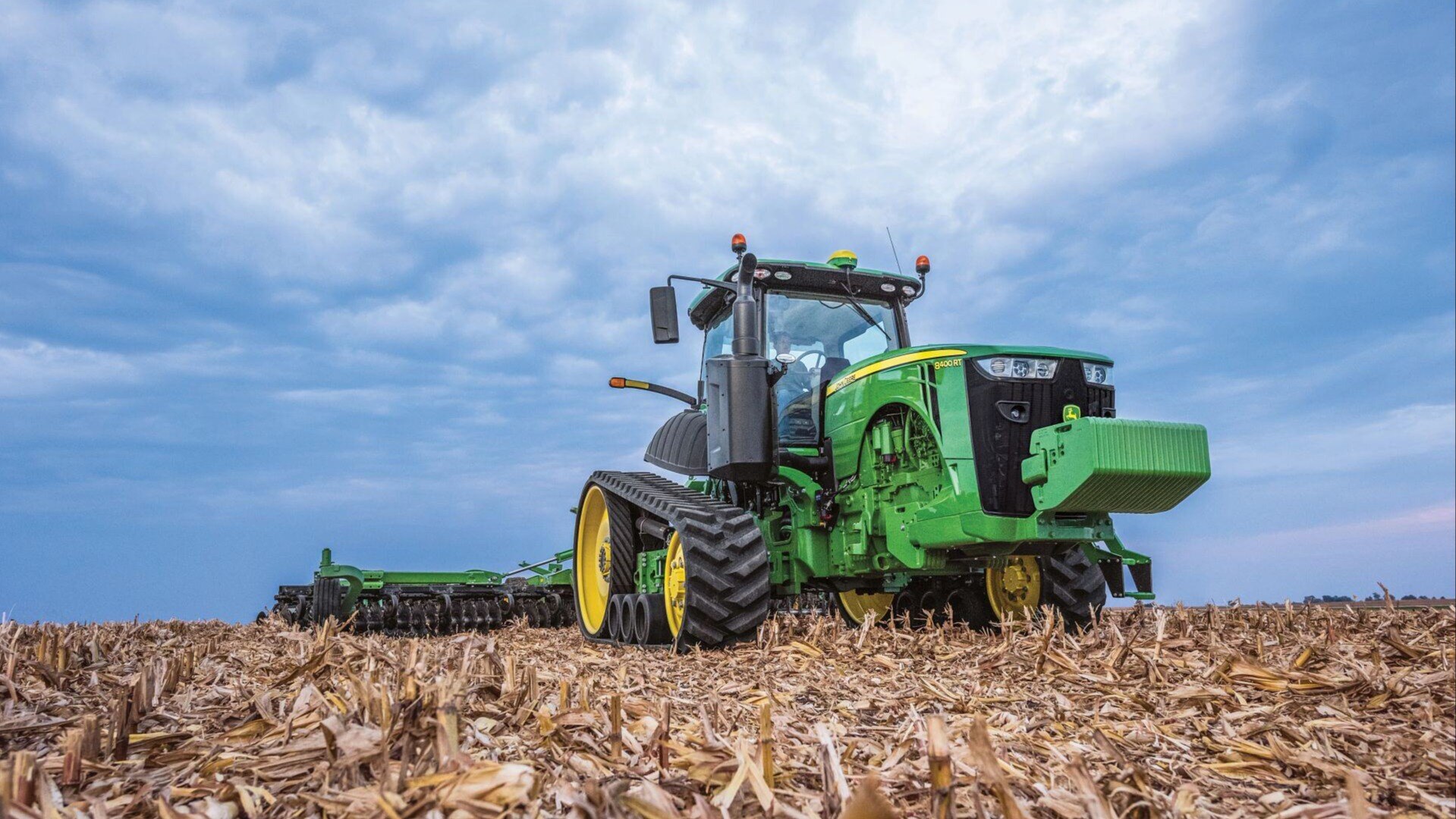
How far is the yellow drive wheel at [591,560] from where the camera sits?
9273 mm

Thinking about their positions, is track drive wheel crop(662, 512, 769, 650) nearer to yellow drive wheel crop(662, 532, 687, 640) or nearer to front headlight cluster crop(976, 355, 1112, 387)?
yellow drive wheel crop(662, 532, 687, 640)

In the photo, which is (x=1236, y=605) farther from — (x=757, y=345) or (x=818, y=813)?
(x=818, y=813)

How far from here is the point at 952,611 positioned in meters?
7.18

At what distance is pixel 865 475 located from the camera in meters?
7.03

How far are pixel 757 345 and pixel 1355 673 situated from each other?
14.3ft

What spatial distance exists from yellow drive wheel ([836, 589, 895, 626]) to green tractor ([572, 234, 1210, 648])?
0.06 feet

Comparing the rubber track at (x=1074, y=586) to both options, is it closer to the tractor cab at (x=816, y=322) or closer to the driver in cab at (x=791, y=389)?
the tractor cab at (x=816, y=322)

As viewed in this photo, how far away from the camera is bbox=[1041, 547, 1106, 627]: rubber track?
701cm

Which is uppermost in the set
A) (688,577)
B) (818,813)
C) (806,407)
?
(806,407)

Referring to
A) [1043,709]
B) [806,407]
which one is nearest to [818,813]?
[1043,709]

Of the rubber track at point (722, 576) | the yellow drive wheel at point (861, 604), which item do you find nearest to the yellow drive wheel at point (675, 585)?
Answer: the rubber track at point (722, 576)

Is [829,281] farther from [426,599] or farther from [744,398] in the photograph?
[426,599]

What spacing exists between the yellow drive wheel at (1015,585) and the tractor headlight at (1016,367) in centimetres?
147

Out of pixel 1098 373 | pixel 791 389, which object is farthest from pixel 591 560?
pixel 1098 373
